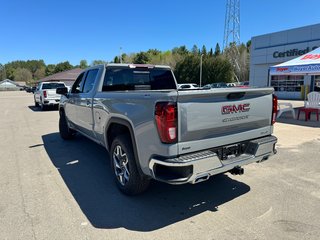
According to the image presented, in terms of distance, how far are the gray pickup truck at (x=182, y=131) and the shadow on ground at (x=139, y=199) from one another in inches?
10.7

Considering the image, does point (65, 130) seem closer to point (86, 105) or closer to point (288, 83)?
point (86, 105)

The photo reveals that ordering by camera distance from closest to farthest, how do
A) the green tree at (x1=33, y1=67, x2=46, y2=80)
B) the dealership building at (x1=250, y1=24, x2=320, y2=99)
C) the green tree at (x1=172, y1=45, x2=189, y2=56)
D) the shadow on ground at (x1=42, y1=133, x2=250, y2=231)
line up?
1. the shadow on ground at (x1=42, y1=133, x2=250, y2=231)
2. the dealership building at (x1=250, y1=24, x2=320, y2=99)
3. the green tree at (x1=172, y1=45, x2=189, y2=56)
4. the green tree at (x1=33, y1=67, x2=46, y2=80)

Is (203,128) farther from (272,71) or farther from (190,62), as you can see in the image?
(190,62)

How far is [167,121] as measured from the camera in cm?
308

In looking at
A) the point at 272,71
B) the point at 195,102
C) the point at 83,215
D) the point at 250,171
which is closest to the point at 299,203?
the point at 250,171

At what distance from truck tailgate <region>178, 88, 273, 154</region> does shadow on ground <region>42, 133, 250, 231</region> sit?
98 cm

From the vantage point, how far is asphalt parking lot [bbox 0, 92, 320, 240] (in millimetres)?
3203

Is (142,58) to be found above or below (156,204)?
above

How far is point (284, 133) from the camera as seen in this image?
29.5 feet

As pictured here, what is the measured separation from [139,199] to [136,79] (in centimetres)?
254

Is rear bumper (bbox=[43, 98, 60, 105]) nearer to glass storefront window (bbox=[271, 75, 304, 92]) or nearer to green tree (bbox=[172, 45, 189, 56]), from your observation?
glass storefront window (bbox=[271, 75, 304, 92])

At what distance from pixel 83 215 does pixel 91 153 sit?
121 inches

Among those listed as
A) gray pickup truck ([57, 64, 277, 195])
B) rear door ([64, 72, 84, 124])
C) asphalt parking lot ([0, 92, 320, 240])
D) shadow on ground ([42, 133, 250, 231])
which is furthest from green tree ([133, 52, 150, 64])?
gray pickup truck ([57, 64, 277, 195])

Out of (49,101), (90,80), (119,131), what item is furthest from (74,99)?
(49,101)
